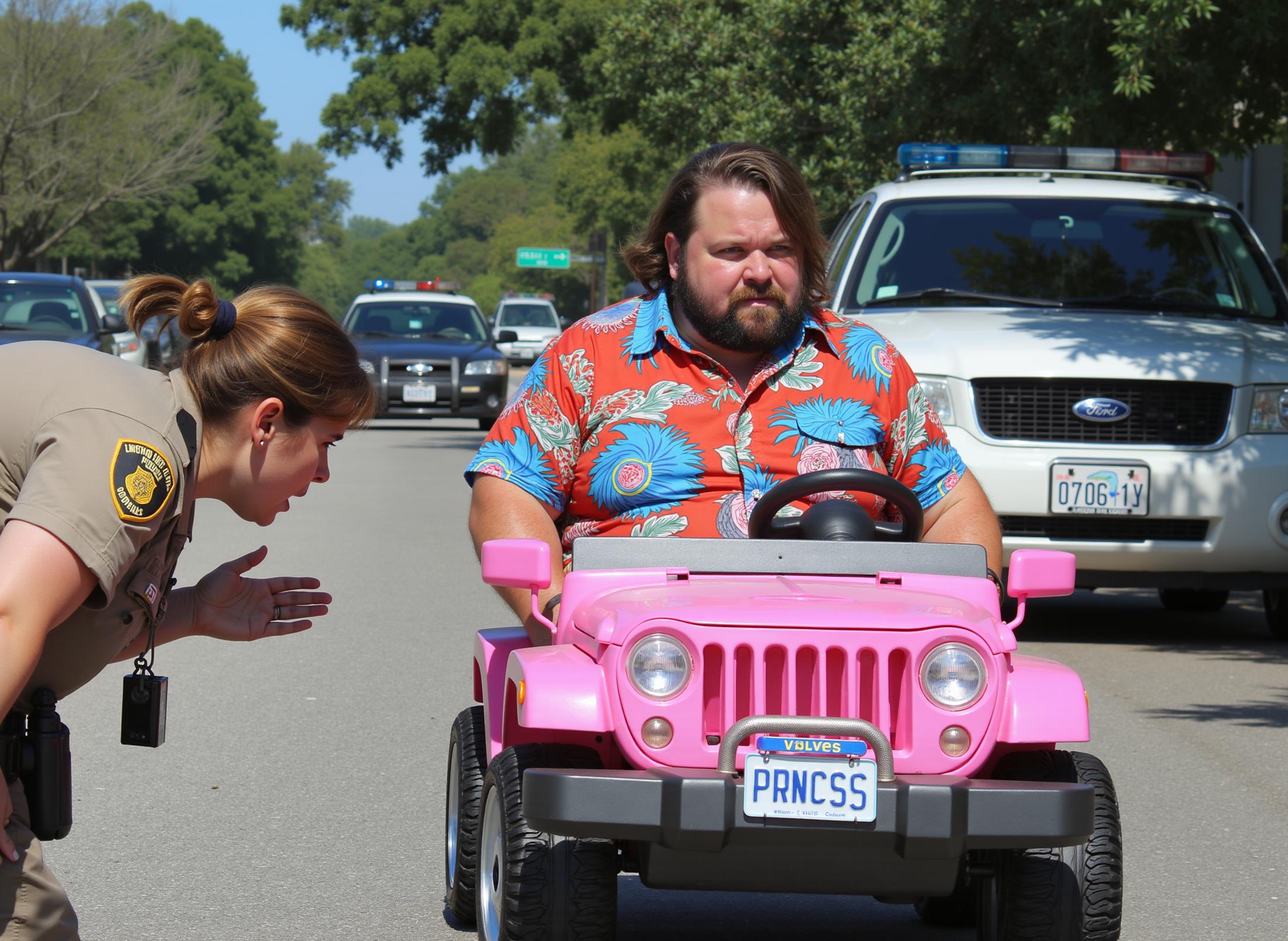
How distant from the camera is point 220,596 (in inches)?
136

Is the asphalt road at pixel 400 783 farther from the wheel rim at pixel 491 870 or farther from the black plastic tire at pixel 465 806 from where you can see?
the wheel rim at pixel 491 870

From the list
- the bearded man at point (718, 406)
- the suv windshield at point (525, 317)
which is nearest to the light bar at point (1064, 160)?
the bearded man at point (718, 406)

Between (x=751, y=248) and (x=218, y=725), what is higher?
(x=751, y=248)

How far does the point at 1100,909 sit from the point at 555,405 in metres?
1.71

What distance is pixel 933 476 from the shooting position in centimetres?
461

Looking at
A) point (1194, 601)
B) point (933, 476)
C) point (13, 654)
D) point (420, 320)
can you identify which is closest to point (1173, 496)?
point (1194, 601)

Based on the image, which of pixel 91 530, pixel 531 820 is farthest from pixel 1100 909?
pixel 91 530

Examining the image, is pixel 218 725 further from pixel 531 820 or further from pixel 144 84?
pixel 144 84

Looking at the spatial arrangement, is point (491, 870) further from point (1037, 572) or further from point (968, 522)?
point (968, 522)

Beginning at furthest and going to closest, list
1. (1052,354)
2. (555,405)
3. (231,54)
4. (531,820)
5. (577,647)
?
(231,54) < (1052,354) < (555,405) < (577,647) < (531,820)

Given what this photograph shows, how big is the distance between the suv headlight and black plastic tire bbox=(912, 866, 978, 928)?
4568 millimetres

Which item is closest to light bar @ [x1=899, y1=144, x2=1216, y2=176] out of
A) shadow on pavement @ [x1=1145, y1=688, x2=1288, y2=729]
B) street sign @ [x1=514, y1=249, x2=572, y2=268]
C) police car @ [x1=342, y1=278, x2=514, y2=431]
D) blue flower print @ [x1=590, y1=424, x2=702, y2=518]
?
shadow on pavement @ [x1=1145, y1=688, x2=1288, y2=729]

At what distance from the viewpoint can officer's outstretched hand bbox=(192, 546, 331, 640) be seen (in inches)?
136

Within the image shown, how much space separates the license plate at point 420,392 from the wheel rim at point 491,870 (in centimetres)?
1887
